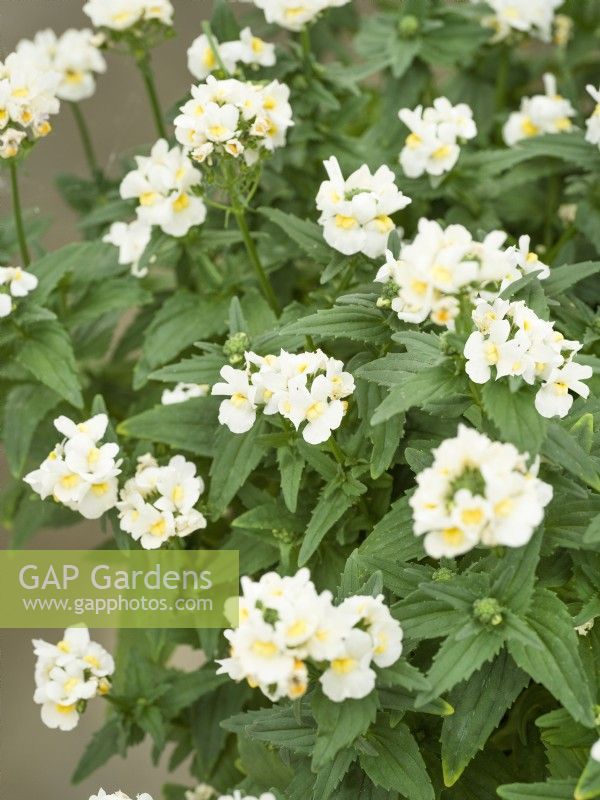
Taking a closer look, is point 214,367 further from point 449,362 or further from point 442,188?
point 442,188

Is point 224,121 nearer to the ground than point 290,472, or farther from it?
farther from it

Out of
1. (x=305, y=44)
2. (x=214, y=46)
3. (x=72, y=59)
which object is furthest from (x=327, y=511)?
(x=72, y=59)

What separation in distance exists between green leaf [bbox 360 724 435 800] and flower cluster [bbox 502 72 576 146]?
1191mm

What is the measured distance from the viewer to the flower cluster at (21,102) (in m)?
1.67

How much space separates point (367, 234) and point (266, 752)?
811 mm

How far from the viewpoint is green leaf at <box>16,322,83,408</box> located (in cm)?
167

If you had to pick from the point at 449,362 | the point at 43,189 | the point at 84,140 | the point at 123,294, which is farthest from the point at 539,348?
the point at 43,189

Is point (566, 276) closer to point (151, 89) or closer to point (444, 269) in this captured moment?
point (444, 269)

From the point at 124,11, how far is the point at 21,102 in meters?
0.35

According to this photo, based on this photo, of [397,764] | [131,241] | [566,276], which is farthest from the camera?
[131,241]

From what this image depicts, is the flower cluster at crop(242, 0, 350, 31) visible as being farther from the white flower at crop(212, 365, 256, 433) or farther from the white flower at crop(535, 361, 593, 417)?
the white flower at crop(535, 361, 593, 417)

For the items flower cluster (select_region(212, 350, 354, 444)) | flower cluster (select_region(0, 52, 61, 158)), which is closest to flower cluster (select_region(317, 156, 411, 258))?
flower cluster (select_region(212, 350, 354, 444))

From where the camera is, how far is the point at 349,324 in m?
1.42

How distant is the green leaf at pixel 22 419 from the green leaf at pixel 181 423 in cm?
23
